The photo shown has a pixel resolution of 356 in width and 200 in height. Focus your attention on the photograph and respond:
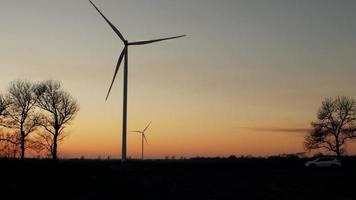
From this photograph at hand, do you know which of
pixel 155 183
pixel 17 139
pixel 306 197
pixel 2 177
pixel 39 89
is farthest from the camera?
pixel 39 89

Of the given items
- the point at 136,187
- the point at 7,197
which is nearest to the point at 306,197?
the point at 136,187

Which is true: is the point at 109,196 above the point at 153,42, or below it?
below

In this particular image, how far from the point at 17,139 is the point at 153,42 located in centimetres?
3679

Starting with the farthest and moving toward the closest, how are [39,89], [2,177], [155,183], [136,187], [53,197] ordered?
1. [39,89]
2. [155,183]
3. [136,187]
4. [2,177]
5. [53,197]

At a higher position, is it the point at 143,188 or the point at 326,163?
the point at 326,163

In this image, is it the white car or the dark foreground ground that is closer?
the dark foreground ground

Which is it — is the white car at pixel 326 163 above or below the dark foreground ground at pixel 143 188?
above

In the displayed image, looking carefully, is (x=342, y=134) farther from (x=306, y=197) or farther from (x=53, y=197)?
(x=53, y=197)

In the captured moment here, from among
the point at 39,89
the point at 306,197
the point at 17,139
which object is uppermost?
the point at 39,89

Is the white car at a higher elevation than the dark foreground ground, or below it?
higher

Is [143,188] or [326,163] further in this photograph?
[326,163]

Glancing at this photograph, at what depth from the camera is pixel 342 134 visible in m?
118

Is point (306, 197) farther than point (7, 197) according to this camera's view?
Yes

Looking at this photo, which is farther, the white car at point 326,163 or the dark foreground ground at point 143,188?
the white car at point 326,163
